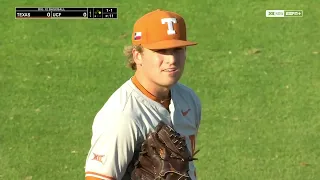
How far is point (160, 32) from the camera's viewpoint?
4125mm

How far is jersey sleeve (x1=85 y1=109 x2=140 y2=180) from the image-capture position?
4.01 meters

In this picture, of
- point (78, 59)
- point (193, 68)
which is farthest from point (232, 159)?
point (78, 59)

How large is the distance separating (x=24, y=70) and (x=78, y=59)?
35.0 inches

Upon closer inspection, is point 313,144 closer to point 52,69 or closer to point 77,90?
point 77,90

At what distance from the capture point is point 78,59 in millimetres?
11742

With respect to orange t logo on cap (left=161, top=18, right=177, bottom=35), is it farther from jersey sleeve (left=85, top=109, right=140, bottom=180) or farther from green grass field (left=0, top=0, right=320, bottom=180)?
green grass field (left=0, top=0, right=320, bottom=180)

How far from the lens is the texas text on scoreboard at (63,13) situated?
13000 mm

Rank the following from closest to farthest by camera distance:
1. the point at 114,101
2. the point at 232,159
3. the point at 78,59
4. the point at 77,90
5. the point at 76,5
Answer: the point at 114,101 → the point at 232,159 → the point at 77,90 → the point at 78,59 → the point at 76,5

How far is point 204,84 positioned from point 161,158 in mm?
6812

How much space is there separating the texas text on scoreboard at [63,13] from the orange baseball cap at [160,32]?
348 inches
